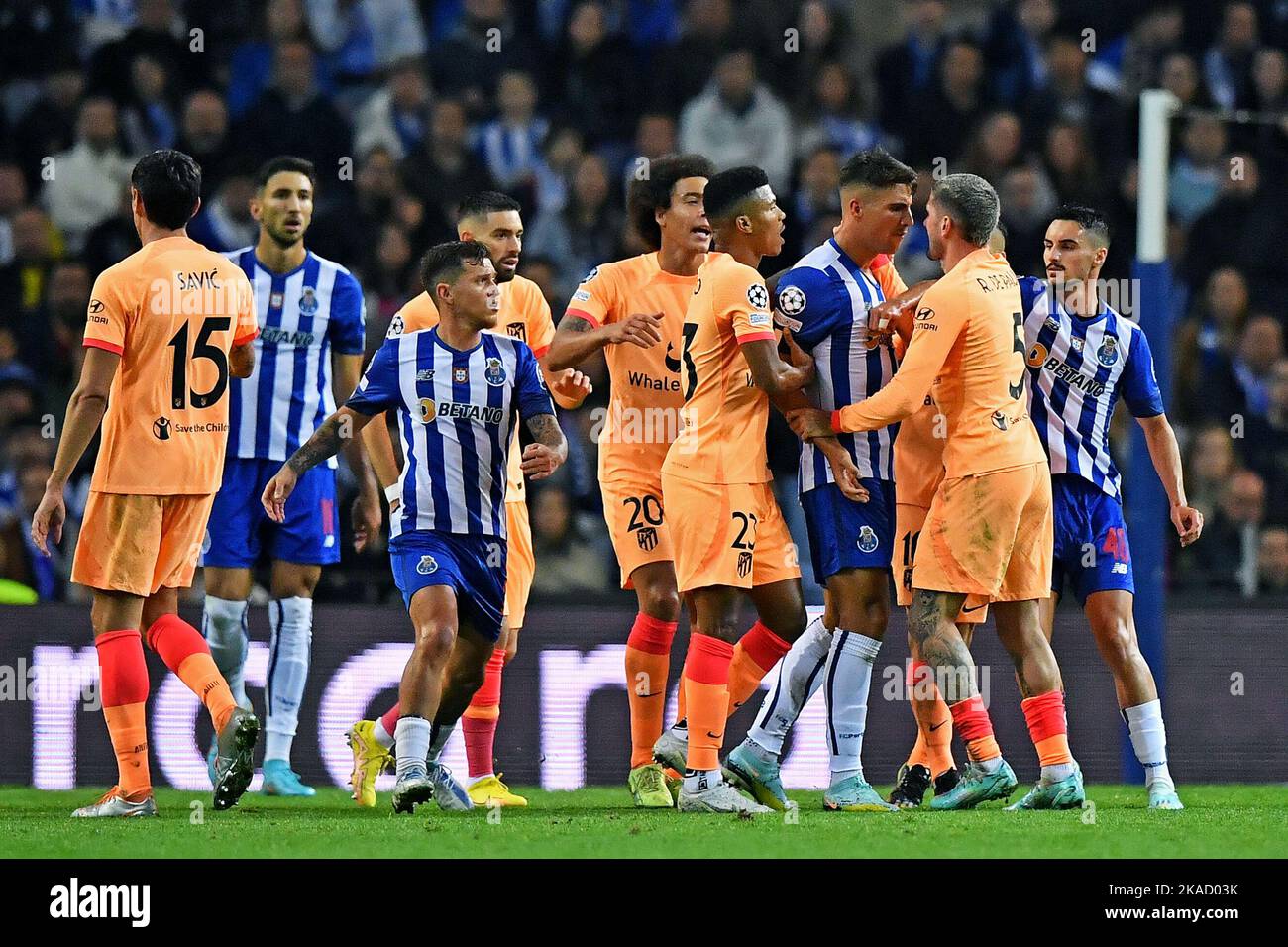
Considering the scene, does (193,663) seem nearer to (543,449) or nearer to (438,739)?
(438,739)

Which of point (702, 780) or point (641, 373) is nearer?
point (702, 780)

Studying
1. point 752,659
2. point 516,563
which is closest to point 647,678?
point 752,659

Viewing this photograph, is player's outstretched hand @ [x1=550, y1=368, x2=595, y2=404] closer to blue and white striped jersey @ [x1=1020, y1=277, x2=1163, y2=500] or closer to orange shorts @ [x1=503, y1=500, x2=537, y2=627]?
orange shorts @ [x1=503, y1=500, x2=537, y2=627]

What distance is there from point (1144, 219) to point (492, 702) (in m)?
3.88

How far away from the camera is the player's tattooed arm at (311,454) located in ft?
21.9

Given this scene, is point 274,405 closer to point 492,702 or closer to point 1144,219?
point 492,702

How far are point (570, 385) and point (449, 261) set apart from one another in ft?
2.64

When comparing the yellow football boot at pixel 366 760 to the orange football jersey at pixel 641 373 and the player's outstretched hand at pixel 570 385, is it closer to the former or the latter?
the orange football jersey at pixel 641 373

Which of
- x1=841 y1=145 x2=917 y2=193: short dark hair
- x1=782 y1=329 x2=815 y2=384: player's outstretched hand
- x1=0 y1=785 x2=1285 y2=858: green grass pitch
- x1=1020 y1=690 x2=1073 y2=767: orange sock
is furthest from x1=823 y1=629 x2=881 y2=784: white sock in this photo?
x1=841 y1=145 x2=917 y2=193: short dark hair

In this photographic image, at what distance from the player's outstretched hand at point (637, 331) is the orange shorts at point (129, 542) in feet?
5.41

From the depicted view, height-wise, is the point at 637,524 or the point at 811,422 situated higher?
the point at 811,422

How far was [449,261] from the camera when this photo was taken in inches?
268

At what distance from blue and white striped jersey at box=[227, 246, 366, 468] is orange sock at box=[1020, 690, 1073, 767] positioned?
10.0ft

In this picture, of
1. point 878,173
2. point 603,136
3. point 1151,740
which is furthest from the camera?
point 603,136
